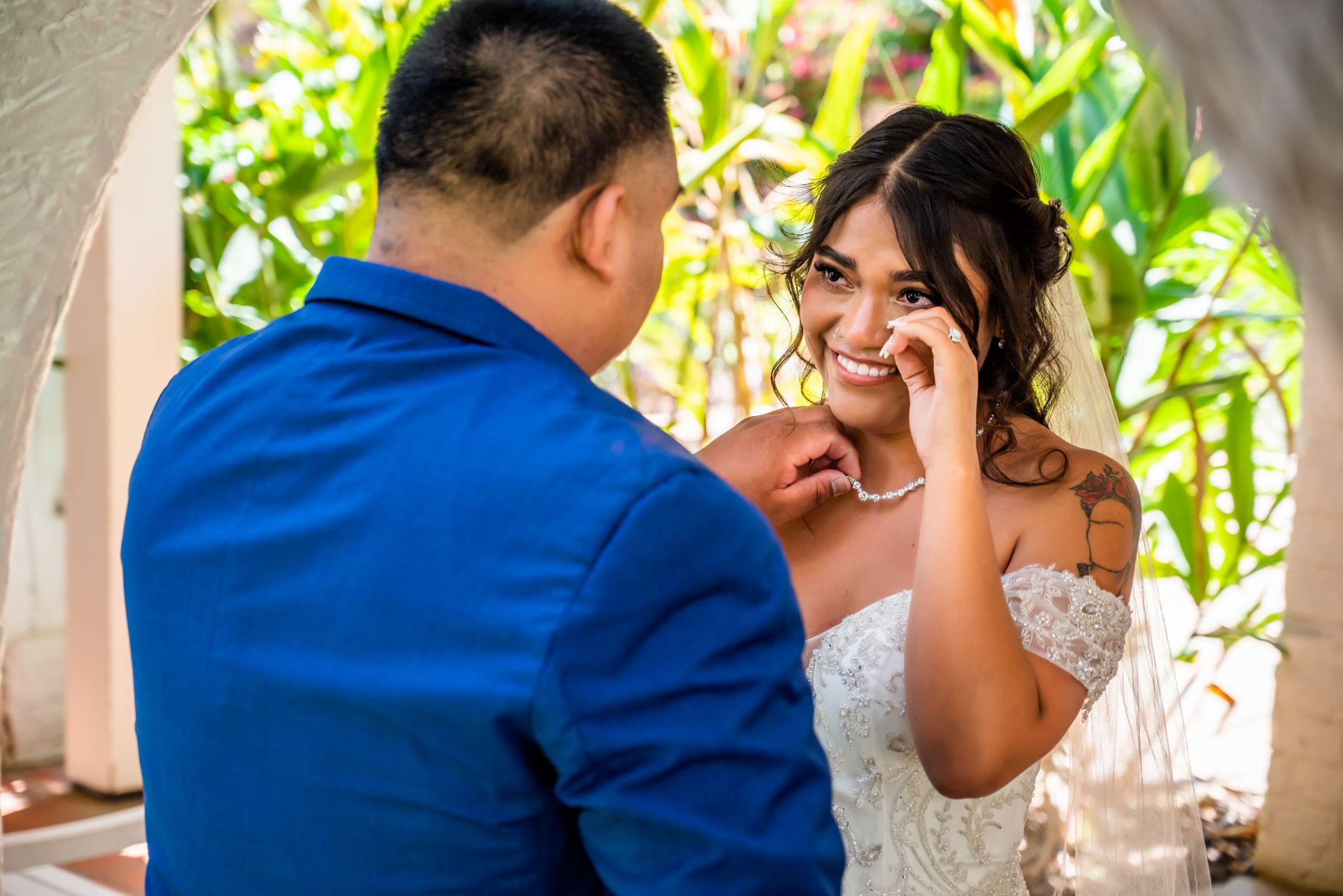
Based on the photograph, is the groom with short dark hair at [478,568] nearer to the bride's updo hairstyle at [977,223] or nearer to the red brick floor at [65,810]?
the bride's updo hairstyle at [977,223]

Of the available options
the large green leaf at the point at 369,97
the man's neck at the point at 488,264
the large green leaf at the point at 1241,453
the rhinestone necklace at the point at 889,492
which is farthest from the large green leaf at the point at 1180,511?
the man's neck at the point at 488,264

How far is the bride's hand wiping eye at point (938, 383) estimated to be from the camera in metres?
1.81

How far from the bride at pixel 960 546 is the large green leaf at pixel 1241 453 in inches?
45.5

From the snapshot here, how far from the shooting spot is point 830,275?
7.09ft

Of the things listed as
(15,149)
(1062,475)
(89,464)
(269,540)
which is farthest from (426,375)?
(89,464)

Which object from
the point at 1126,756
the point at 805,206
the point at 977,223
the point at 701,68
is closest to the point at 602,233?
the point at 977,223

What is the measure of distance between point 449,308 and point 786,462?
129 cm

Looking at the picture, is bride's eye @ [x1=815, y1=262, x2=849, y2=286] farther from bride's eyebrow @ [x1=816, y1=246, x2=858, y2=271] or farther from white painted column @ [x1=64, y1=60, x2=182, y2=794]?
white painted column @ [x1=64, y1=60, x2=182, y2=794]

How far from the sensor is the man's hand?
225 centimetres

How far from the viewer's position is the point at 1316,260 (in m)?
0.49

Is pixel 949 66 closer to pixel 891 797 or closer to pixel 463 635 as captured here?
pixel 891 797

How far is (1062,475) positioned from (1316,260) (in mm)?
1600

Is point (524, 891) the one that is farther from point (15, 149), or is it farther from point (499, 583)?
point (15, 149)

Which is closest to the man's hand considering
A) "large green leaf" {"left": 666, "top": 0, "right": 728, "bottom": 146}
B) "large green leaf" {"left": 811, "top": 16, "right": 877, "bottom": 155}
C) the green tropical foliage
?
the green tropical foliage
